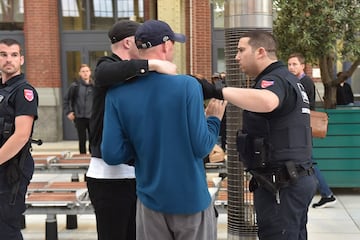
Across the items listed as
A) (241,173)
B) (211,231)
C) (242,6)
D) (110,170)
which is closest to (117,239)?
(110,170)

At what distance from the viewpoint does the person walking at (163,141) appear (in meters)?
2.52

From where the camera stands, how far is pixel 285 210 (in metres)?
3.33

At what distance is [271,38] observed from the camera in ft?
11.1

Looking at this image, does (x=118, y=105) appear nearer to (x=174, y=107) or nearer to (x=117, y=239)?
(x=174, y=107)

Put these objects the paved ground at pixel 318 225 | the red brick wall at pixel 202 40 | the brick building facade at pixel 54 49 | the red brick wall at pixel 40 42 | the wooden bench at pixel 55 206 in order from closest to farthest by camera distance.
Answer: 1. the wooden bench at pixel 55 206
2. the paved ground at pixel 318 225
3. the red brick wall at pixel 202 40
4. the brick building facade at pixel 54 49
5. the red brick wall at pixel 40 42

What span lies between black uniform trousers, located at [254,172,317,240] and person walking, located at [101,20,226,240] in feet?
2.59

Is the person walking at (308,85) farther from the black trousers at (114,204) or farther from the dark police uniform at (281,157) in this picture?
the black trousers at (114,204)

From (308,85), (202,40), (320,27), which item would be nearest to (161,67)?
(308,85)

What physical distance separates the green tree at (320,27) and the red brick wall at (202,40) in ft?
20.5

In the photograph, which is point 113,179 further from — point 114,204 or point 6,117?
point 6,117

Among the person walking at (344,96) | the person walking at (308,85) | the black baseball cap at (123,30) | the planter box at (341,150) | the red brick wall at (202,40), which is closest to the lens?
the black baseball cap at (123,30)

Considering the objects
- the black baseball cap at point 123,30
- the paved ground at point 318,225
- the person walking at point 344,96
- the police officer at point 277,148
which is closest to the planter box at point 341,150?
the paved ground at point 318,225

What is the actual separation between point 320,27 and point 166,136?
4.64 m

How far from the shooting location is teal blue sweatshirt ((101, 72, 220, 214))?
252 cm
